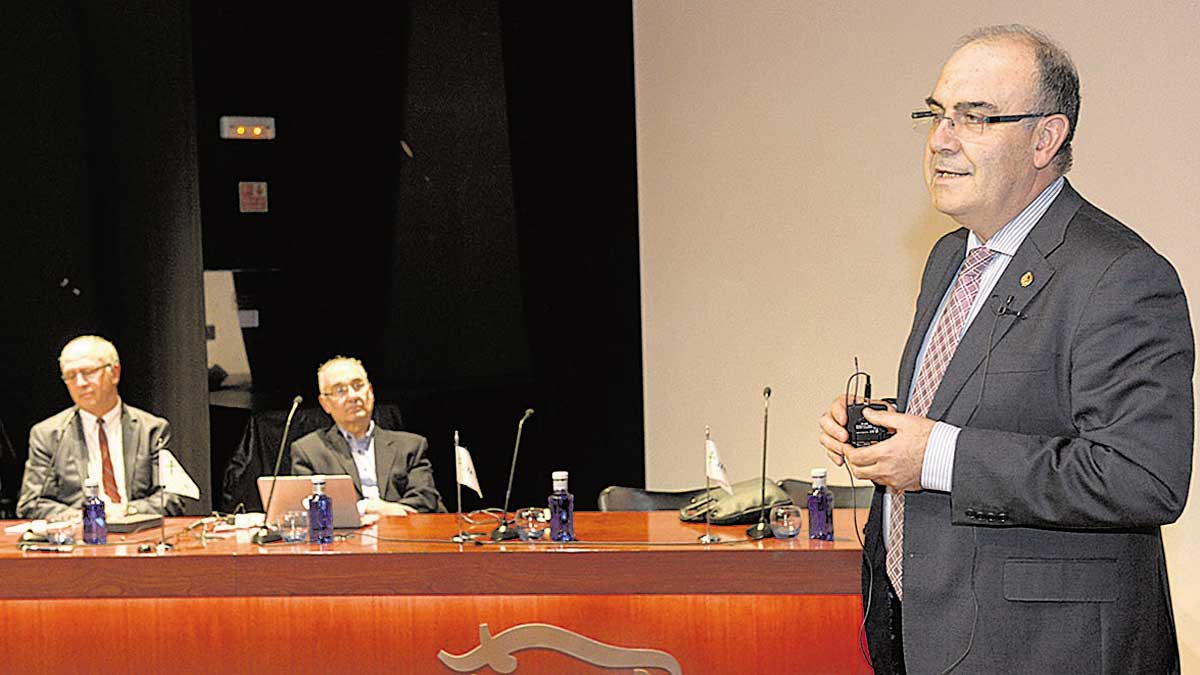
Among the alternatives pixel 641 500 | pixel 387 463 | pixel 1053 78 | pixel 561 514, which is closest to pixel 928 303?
pixel 1053 78

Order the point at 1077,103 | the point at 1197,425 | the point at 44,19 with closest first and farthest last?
the point at 1077,103
the point at 1197,425
the point at 44,19

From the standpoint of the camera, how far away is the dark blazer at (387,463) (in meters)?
5.28

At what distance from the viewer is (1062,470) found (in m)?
1.93

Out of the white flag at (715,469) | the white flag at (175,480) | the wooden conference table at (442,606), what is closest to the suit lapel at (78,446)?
the white flag at (175,480)

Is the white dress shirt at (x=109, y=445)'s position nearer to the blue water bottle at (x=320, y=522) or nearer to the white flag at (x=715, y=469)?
the blue water bottle at (x=320, y=522)

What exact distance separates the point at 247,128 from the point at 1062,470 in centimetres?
503

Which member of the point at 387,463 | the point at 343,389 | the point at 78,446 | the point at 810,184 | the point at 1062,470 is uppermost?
the point at 810,184

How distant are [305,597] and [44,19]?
3.68 metres

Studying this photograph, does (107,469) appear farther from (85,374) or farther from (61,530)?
(61,530)

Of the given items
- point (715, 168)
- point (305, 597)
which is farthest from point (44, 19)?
point (305, 597)

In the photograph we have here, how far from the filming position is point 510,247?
6582 millimetres

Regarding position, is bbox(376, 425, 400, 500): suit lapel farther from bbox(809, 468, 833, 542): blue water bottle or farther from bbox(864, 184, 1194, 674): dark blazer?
bbox(864, 184, 1194, 674): dark blazer

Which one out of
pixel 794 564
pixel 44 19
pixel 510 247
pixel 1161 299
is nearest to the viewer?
pixel 1161 299

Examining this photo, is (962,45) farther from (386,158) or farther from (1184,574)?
(386,158)
